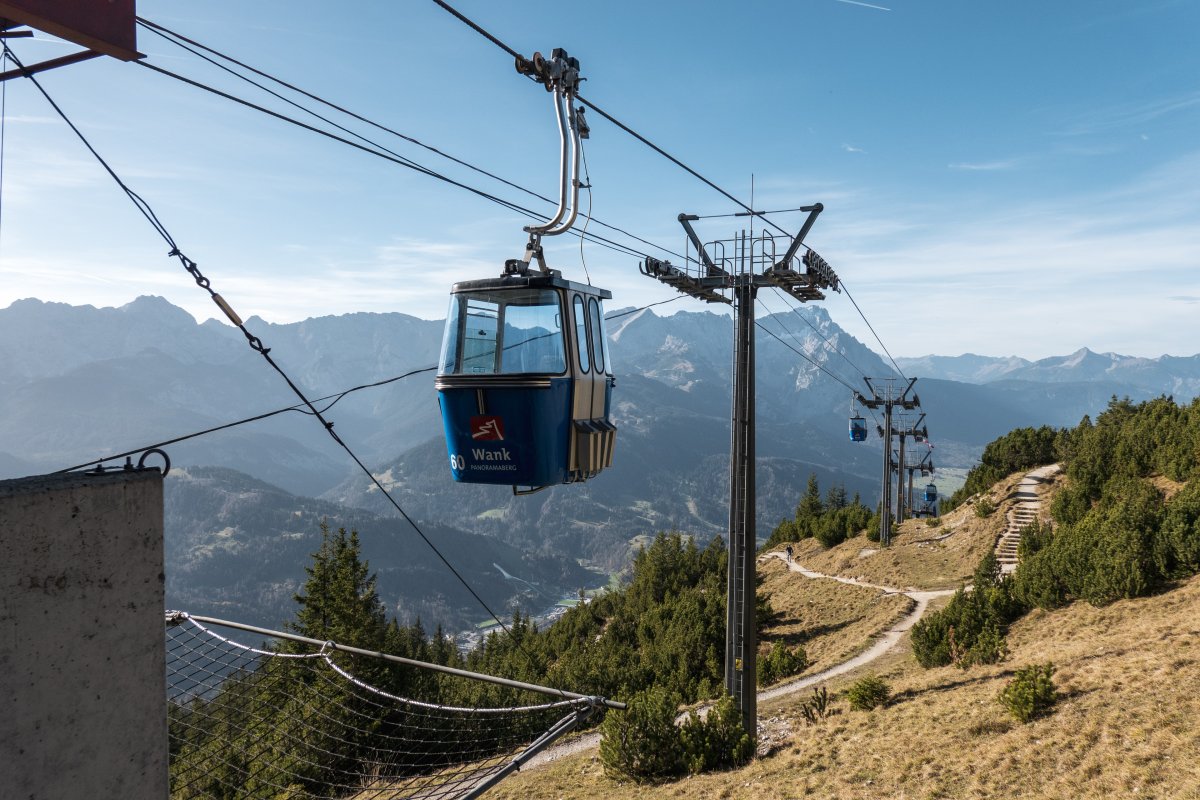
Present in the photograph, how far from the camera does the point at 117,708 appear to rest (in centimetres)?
366

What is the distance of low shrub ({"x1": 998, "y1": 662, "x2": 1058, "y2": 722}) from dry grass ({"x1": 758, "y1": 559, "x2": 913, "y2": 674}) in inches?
466

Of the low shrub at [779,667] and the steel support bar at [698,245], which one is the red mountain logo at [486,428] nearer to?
the steel support bar at [698,245]

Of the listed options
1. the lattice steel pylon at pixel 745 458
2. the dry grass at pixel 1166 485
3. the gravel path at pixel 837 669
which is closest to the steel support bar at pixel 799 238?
the lattice steel pylon at pixel 745 458

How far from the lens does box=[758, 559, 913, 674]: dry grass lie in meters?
28.5

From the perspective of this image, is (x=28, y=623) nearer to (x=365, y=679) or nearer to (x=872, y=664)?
(x=872, y=664)

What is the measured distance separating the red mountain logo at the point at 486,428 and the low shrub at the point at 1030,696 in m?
11.1

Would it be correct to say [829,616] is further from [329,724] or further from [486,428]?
[486,428]

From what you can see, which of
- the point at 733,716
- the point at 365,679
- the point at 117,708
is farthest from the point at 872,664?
the point at 117,708

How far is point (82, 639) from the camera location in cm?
349

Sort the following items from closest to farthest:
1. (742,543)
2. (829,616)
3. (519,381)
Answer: (519,381), (742,543), (829,616)

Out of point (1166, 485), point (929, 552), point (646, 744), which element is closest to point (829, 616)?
point (929, 552)

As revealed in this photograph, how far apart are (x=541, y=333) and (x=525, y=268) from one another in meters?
1.00

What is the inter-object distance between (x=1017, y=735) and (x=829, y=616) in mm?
22038

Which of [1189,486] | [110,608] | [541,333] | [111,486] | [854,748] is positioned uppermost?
[541,333]
